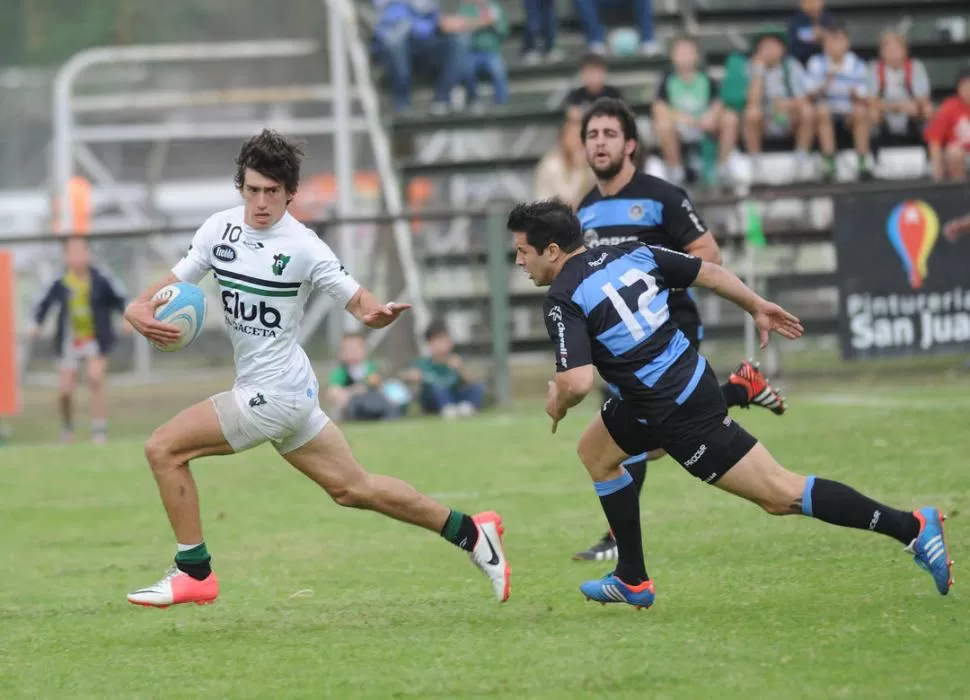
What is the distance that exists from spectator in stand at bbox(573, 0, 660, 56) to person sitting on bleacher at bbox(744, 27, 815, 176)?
1.98 meters

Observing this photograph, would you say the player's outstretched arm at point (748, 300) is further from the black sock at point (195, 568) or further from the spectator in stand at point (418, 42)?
the spectator in stand at point (418, 42)

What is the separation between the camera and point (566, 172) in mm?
16453

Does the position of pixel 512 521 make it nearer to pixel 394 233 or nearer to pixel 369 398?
pixel 369 398

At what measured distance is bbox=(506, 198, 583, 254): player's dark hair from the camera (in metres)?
6.27

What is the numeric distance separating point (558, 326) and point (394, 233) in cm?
1023

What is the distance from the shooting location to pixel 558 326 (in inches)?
242

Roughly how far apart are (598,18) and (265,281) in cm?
1325

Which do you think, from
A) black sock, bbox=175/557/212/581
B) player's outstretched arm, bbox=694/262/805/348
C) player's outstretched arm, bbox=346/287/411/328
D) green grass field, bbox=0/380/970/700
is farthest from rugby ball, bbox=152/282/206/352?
player's outstretched arm, bbox=694/262/805/348

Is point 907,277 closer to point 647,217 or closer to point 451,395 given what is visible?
point 451,395

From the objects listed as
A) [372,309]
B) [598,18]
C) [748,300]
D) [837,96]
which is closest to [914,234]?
[837,96]

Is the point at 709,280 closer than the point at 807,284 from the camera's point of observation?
Yes

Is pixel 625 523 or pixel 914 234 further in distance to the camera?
pixel 914 234

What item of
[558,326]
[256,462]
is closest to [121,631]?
[558,326]

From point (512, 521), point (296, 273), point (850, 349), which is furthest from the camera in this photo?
point (850, 349)
